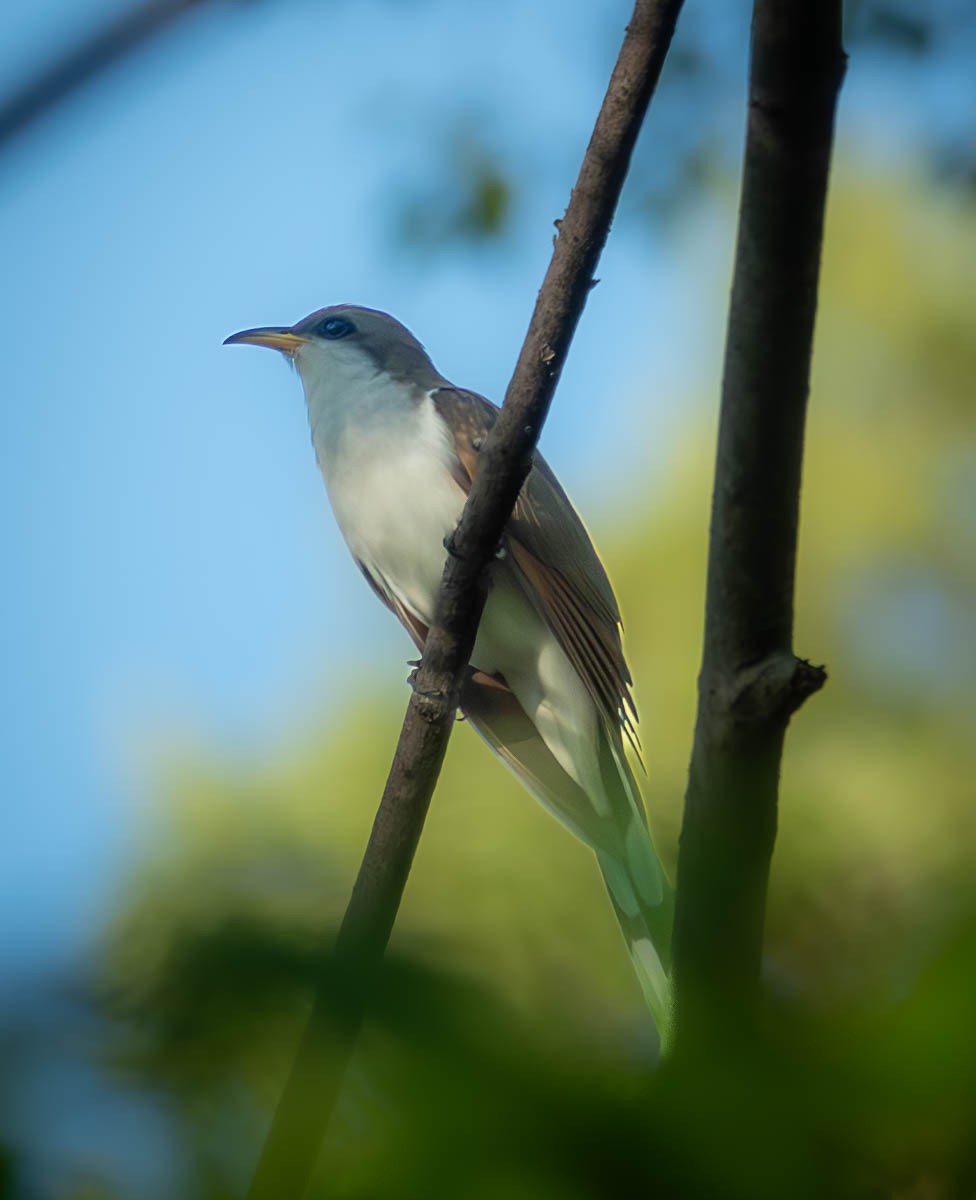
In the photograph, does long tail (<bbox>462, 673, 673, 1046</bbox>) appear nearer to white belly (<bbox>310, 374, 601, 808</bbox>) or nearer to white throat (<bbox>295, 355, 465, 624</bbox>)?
white belly (<bbox>310, 374, 601, 808</bbox>)

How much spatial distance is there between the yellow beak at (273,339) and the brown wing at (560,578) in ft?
3.65

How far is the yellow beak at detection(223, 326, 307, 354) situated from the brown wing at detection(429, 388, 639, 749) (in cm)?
111

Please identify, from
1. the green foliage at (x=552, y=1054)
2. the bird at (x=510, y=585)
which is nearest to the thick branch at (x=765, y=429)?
the green foliage at (x=552, y=1054)

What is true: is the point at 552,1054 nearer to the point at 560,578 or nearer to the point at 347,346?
the point at 560,578

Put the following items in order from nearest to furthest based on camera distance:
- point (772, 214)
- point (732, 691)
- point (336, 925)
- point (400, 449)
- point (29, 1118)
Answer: point (29, 1118) < point (336, 925) < point (772, 214) < point (732, 691) < point (400, 449)

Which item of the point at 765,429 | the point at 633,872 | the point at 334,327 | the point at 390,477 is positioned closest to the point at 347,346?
the point at 334,327

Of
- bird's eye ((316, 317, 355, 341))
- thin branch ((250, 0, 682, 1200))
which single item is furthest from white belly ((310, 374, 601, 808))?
thin branch ((250, 0, 682, 1200))

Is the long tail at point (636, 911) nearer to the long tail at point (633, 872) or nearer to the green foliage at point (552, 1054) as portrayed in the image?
the long tail at point (633, 872)

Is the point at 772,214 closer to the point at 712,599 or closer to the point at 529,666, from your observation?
the point at 712,599

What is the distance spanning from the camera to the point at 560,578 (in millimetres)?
→ 4539

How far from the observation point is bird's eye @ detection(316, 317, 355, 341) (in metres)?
5.57

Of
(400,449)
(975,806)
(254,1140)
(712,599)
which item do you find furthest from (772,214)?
(400,449)

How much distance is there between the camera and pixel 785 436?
76.6 inches

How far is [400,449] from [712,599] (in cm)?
274
